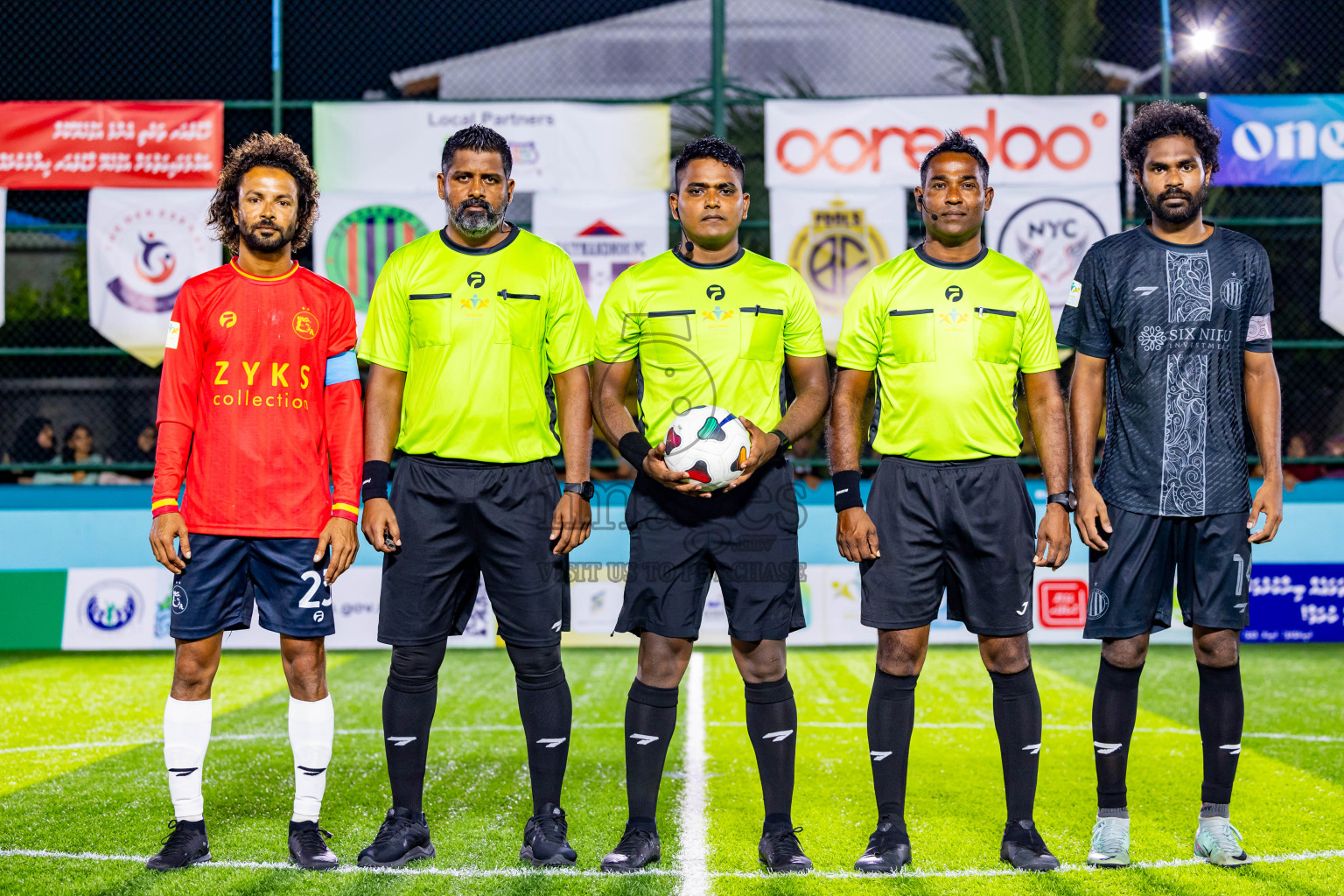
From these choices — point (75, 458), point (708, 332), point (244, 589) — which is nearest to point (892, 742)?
point (708, 332)

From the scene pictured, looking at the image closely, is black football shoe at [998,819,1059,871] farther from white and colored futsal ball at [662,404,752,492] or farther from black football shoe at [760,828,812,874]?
white and colored futsal ball at [662,404,752,492]

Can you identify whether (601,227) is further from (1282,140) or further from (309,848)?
(309,848)

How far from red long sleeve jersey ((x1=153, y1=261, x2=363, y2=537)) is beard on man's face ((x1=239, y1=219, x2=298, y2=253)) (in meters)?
0.09

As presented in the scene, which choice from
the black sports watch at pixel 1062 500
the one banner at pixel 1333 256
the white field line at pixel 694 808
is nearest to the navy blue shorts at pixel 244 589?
the white field line at pixel 694 808

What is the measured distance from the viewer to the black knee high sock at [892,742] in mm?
3646

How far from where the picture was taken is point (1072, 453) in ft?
12.4

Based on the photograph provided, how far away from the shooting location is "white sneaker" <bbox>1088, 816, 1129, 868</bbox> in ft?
11.8

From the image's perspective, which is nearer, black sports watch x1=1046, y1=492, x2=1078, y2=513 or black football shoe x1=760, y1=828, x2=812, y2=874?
black football shoe x1=760, y1=828, x2=812, y2=874

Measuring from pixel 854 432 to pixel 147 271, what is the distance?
23.4 feet

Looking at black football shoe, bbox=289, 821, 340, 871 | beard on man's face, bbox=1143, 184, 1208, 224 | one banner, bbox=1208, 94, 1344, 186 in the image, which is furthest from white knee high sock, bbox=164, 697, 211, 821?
one banner, bbox=1208, 94, 1344, 186

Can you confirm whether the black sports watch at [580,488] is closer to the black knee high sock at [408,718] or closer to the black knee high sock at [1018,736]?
the black knee high sock at [408,718]

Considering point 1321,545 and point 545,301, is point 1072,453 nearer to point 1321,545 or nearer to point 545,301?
point 545,301

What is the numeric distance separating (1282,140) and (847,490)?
7.29 metres

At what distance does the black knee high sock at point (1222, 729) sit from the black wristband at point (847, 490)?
48.4 inches
